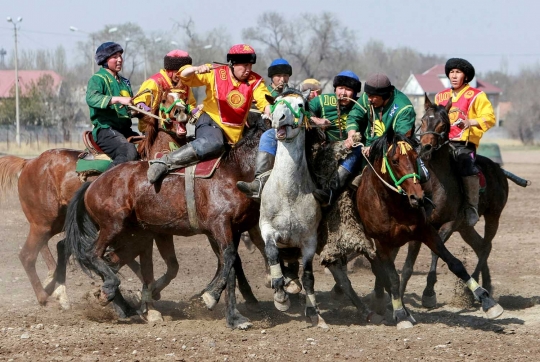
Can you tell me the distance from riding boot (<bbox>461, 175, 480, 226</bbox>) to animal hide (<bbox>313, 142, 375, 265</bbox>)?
153cm

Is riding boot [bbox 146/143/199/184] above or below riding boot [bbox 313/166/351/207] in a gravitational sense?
above

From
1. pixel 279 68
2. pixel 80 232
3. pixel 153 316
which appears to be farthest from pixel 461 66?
pixel 80 232

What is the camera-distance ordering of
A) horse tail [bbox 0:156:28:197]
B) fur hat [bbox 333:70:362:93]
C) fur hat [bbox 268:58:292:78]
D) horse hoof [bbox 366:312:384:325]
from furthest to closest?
fur hat [bbox 268:58:292:78], horse tail [bbox 0:156:28:197], fur hat [bbox 333:70:362:93], horse hoof [bbox 366:312:384:325]

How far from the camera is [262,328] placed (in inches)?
309

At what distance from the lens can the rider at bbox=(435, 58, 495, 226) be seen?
29.4 feet

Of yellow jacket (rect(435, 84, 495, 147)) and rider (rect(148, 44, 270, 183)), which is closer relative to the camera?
rider (rect(148, 44, 270, 183))

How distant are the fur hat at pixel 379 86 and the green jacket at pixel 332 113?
58cm

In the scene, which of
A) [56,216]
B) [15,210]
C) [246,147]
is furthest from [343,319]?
[15,210]

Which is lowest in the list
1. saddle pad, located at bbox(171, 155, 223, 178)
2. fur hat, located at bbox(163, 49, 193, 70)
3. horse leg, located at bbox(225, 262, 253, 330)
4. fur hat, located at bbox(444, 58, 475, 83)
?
horse leg, located at bbox(225, 262, 253, 330)

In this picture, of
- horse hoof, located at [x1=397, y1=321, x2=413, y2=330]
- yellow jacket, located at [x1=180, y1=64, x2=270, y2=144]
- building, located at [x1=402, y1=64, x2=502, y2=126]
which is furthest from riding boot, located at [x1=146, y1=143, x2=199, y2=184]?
building, located at [x1=402, y1=64, x2=502, y2=126]

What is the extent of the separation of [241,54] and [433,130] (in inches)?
86.5

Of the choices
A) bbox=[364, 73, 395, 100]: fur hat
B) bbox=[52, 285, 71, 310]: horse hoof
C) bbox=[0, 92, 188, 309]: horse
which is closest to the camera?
bbox=[364, 73, 395, 100]: fur hat

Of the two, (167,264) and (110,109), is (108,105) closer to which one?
(110,109)

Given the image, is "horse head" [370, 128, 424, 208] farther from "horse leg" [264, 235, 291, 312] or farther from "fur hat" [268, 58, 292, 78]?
"fur hat" [268, 58, 292, 78]
